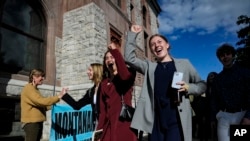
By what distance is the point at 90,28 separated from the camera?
9539mm

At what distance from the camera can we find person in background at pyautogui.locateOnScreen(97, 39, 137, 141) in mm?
2296

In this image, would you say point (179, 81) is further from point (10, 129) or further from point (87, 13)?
point (87, 13)

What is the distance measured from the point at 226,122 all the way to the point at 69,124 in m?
2.95

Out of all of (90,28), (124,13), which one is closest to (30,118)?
(90,28)

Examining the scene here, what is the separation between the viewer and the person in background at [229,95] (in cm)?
280

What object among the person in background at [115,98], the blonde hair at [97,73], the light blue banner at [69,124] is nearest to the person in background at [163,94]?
the person in background at [115,98]

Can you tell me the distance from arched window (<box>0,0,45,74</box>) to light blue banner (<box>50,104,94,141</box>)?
149 inches

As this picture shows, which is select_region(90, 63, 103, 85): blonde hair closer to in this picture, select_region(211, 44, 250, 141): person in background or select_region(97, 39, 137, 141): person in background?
select_region(97, 39, 137, 141): person in background

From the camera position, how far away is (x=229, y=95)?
2.93 m

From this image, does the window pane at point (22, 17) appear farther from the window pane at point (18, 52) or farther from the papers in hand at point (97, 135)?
the papers in hand at point (97, 135)

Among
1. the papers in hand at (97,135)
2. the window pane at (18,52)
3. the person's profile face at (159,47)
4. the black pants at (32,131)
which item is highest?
the window pane at (18,52)

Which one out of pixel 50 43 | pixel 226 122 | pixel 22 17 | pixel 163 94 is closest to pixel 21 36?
pixel 22 17

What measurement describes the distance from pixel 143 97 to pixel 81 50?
7554 mm

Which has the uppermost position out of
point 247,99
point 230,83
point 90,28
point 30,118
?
point 90,28
